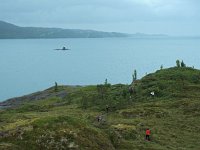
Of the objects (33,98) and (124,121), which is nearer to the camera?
(124,121)

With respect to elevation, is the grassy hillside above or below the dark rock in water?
above

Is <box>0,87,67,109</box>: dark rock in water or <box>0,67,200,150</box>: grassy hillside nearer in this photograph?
<box>0,67,200,150</box>: grassy hillside

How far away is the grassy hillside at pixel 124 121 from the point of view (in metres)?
34.1

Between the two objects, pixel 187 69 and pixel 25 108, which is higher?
pixel 187 69

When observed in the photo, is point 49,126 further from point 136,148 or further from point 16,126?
point 136,148

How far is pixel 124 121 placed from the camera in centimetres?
5353

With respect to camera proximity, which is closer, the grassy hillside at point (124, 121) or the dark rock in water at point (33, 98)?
the grassy hillside at point (124, 121)

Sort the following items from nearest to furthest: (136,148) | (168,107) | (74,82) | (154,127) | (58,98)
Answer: (136,148)
(154,127)
(168,107)
(58,98)
(74,82)

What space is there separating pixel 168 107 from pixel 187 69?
109ft

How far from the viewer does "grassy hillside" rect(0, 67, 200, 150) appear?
112 ft

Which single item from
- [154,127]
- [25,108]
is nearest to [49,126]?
[154,127]

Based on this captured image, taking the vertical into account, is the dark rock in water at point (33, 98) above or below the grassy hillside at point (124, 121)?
below

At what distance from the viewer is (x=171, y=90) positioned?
78.9m

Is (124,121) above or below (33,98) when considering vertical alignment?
above
